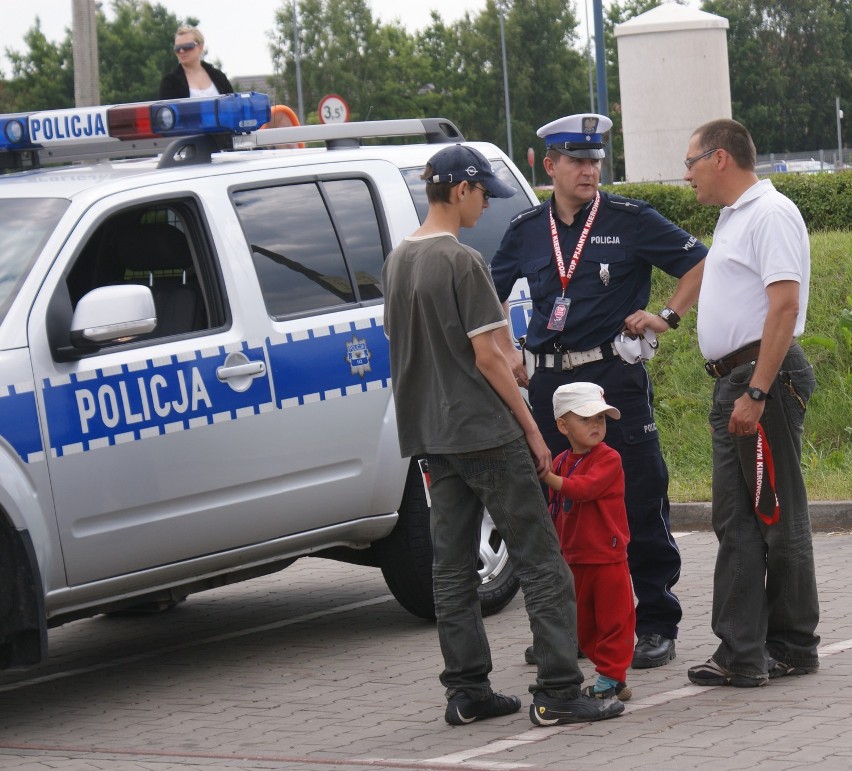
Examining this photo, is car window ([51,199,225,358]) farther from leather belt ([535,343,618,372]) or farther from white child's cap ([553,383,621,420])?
white child's cap ([553,383,621,420])

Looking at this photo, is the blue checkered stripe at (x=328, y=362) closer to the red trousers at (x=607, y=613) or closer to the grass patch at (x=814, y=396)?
the red trousers at (x=607, y=613)

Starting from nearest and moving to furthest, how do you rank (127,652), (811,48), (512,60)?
(127,652) < (512,60) < (811,48)

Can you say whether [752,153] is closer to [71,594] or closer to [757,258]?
[757,258]

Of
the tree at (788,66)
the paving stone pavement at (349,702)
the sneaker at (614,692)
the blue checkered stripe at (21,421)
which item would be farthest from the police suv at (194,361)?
the tree at (788,66)

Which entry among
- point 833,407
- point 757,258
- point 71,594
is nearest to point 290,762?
point 71,594

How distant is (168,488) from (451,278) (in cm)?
149

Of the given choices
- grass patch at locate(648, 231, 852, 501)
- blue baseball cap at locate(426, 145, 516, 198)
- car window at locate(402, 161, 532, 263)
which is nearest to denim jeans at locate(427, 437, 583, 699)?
blue baseball cap at locate(426, 145, 516, 198)

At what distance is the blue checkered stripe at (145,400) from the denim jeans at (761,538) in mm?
1787

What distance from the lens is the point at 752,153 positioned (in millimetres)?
5426

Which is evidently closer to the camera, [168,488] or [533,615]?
[533,615]

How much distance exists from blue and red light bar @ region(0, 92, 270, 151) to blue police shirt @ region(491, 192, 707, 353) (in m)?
1.33

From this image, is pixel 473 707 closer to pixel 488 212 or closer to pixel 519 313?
pixel 519 313

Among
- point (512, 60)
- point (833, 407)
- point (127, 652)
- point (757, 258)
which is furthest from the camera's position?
point (512, 60)

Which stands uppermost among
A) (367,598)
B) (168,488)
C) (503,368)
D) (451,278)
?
(451,278)
